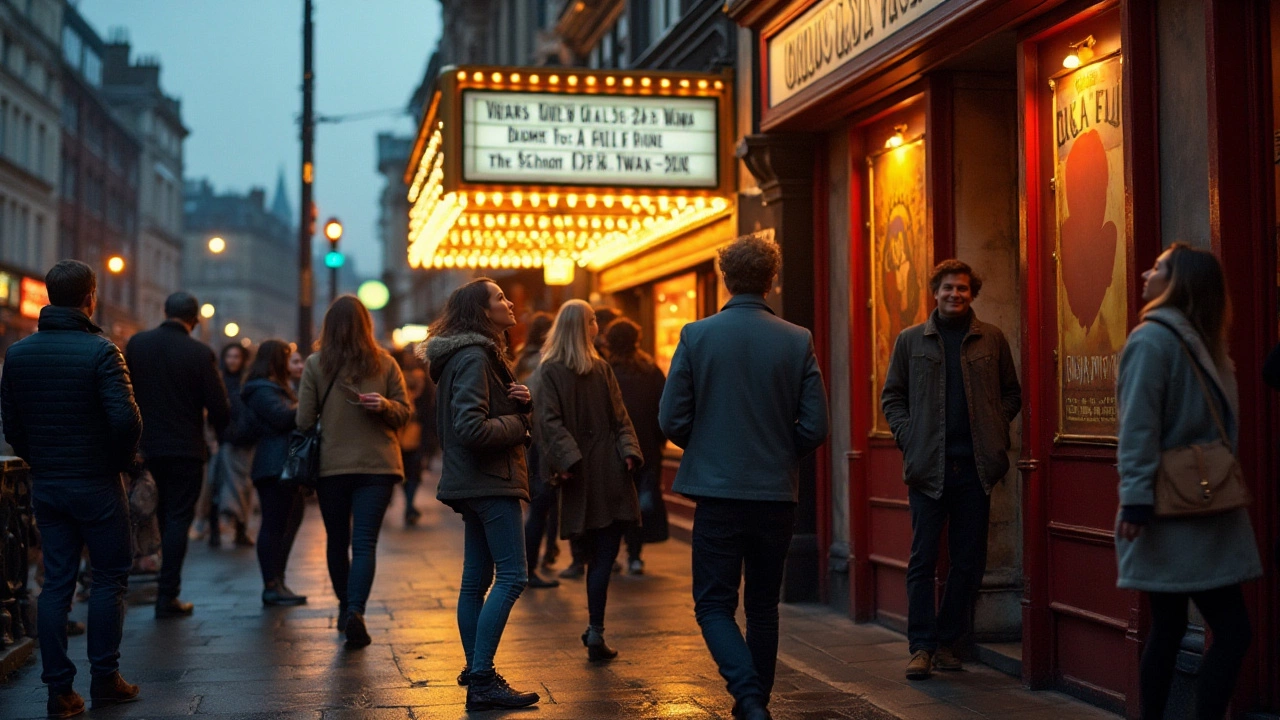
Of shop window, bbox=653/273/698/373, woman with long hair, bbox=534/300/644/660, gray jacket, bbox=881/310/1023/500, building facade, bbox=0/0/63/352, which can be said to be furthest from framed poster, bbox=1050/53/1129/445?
building facade, bbox=0/0/63/352

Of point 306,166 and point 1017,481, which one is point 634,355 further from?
point 306,166

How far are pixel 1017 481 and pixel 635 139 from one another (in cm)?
538

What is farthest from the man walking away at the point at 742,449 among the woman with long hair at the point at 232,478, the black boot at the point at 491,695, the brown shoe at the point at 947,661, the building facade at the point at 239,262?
the building facade at the point at 239,262

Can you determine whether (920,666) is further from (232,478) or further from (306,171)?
(306,171)

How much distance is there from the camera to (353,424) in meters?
8.29

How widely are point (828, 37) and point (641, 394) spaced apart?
310cm

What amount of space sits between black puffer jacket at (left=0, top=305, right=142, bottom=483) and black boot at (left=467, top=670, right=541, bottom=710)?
5.92 feet

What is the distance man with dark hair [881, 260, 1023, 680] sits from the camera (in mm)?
7043

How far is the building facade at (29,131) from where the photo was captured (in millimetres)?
52125

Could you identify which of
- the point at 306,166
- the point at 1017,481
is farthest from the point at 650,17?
the point at 1017,481

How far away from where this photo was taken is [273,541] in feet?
33.0

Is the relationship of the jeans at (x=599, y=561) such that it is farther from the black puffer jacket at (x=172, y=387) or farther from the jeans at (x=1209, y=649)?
the jeans at (x=1209, y=649)

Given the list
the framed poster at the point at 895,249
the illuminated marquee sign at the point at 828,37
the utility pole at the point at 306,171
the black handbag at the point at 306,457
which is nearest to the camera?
the illuminated marquee sign at the point at 828,37

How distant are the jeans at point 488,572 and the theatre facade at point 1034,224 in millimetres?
2366
